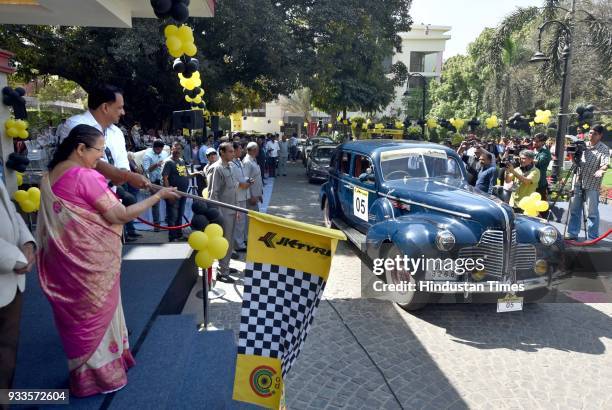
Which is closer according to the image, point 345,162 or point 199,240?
point 199,240

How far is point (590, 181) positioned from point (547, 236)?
2608mm

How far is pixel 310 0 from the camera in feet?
55.9

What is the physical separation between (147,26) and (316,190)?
749 cm

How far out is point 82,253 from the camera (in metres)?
2.45

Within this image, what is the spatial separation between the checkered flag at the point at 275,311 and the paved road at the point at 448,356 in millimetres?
1121

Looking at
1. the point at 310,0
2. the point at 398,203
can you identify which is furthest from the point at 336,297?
the point at 310,0

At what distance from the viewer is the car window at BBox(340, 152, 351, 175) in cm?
801

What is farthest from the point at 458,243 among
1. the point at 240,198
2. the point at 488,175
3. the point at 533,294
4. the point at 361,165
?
the point at 488,175

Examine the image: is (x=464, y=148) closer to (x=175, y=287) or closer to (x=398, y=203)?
(x=398, y=203)

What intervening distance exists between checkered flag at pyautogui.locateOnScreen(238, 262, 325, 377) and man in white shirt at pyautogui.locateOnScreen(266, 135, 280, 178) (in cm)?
1542

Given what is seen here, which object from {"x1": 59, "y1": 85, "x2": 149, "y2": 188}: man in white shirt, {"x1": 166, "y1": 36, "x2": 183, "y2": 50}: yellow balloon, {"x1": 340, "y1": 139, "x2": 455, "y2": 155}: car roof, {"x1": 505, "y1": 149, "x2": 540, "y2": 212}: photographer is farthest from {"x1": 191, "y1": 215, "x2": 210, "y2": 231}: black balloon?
{"x1": 505, "y1": 149, "x2": 540, "y2": 212}: photographer

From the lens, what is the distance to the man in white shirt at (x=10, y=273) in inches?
89.7

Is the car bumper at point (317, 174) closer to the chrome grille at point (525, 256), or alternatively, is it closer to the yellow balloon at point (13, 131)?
the yellow balloon at point (13, 131)
